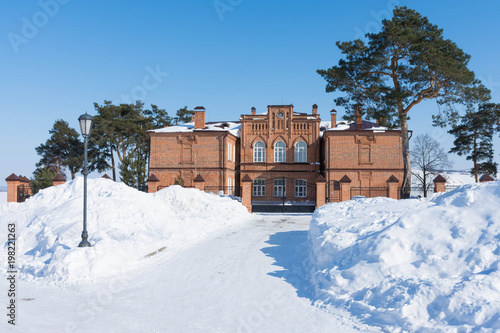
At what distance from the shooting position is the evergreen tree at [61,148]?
129 feet

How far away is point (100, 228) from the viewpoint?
33.3 feet

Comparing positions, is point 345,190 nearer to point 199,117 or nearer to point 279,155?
point 279,155

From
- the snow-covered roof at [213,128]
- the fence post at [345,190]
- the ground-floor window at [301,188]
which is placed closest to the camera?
the fence post at [345,190]

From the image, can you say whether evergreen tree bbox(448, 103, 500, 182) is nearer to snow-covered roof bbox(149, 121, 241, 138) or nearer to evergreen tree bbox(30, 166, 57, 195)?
snow-covered roof bbox(149, 121, 241, 138)

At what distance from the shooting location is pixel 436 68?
20.2m

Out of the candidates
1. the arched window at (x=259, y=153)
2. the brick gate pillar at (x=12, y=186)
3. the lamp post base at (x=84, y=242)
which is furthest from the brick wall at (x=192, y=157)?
the lamp post base at (x=84, y=242)

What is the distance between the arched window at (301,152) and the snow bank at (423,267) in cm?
2347

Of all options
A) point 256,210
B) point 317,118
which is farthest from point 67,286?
point 317,118

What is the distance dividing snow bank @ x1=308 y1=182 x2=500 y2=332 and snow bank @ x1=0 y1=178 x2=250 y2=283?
481cm

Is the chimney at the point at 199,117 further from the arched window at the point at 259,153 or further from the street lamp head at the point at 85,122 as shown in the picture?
the street lamp head at the point at 85,122

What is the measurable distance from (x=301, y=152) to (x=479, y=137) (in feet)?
61.1

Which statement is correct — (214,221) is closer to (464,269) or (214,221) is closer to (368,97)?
(464,269)

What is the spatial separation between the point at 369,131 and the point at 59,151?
35.1 metres

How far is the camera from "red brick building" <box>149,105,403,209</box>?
96.8 feet
